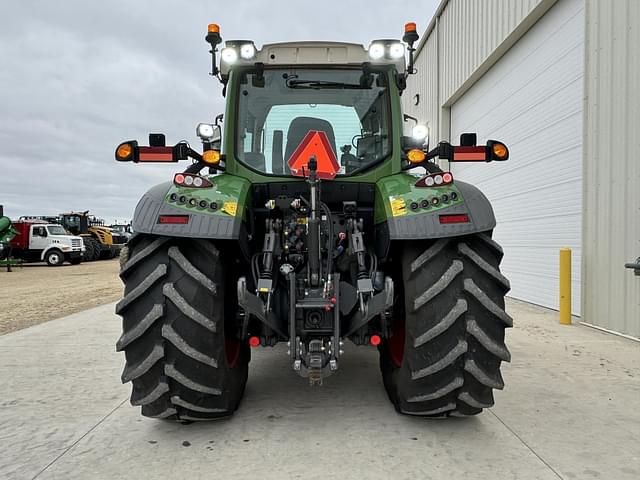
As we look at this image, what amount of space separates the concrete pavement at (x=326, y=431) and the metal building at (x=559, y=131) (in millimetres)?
2103

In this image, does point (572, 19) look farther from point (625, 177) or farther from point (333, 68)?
point (333, 68)

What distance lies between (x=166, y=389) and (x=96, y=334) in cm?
377

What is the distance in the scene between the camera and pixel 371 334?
283cm

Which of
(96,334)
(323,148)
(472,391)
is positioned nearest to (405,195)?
(323,148)

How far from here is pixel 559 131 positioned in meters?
7.05

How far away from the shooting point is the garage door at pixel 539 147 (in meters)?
6.69

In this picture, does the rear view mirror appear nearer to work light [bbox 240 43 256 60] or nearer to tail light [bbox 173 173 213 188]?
work light [bbox 240 43 256 60]

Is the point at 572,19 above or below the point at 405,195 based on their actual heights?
above

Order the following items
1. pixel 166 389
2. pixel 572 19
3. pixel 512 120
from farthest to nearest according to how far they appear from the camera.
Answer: pixel 512 120
pixel 572 19
pixel 166 389

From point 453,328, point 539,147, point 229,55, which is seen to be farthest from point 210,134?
point 539,147

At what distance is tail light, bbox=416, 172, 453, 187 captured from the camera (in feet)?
8.66

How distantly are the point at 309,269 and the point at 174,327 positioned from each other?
825 millimetres

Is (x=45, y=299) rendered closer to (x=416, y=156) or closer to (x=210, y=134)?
(x=210, y=134)

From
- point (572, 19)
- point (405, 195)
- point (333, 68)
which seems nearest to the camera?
point (405, 195)
